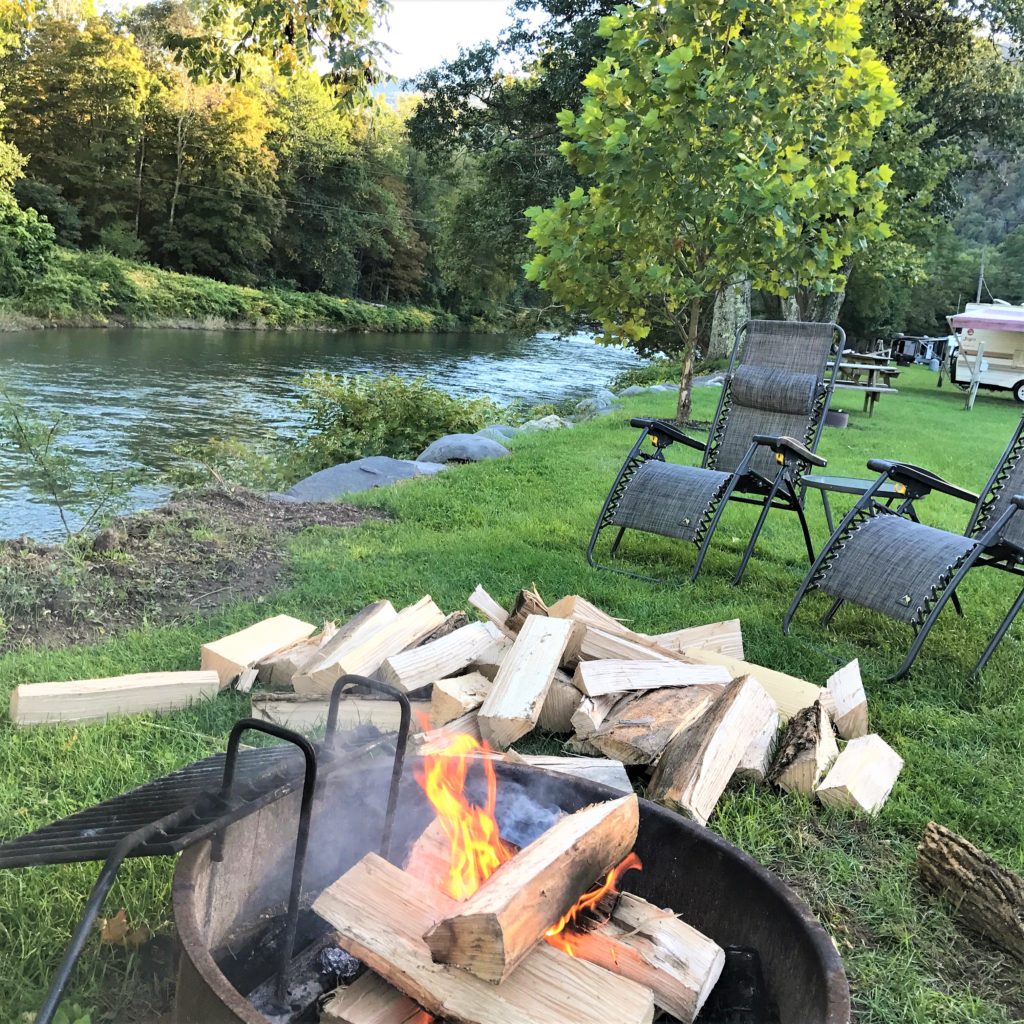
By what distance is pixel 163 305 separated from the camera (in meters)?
26.3

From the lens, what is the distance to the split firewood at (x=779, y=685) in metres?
2.62

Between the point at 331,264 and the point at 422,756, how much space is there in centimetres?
4111

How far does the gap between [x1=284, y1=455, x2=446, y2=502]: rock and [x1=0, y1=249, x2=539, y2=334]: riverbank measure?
11.0 metres

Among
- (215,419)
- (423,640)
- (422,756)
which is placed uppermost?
(422,756)

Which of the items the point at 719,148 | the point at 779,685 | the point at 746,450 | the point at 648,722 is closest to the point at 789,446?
the point at 746,450

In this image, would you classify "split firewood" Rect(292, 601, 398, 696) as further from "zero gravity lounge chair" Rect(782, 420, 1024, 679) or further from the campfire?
"zero gravity lounge chair" Rect(782, 420, 1024, 679)

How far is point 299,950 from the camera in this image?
4.84ft

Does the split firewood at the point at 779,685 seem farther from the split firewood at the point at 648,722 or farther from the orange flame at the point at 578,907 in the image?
the orange flame at the point at 578,907

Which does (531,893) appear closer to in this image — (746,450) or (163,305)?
(746,450)

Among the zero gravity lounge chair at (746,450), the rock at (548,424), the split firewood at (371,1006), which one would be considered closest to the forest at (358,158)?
the rock at (548,424)

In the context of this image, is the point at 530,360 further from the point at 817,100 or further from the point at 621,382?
the point at 817,100

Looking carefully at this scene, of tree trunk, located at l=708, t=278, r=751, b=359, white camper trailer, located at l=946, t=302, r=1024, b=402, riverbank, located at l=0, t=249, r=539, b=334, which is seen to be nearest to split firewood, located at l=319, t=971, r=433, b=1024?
tree trunk, located at l=708, t=278, r=751, b=359

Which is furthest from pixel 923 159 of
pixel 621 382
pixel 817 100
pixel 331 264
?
pixel 331 264

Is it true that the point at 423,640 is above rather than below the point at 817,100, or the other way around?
below
